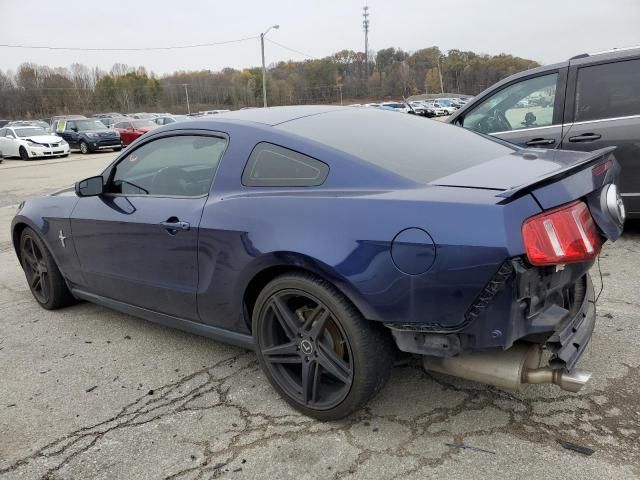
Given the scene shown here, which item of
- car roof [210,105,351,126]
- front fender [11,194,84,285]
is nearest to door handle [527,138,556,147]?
car roof [210,105,351,126]

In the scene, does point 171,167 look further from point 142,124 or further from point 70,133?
point 142,124

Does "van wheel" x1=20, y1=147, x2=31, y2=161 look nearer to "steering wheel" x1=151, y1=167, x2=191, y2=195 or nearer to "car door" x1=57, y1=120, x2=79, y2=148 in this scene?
"car door" x1=57, y1=120, x2=79, y2=148

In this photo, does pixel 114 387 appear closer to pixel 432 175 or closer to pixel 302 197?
pixel 302 197

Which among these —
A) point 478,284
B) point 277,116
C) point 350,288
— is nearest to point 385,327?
point 350,288

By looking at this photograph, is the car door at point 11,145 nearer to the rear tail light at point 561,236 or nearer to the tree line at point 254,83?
the rear tail light at point 561,236

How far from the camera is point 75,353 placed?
11.7 feet

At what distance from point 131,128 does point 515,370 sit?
84.8ft

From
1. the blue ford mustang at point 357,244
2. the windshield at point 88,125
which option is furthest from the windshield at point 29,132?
the blue ford mustang at point 357,244

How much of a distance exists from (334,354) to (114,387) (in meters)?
1.39

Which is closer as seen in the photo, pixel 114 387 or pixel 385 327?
pixel 385 327

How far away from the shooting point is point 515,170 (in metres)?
2.50

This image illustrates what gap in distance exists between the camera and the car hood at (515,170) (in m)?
2.24

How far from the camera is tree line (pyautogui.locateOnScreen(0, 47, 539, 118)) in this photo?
83.3m

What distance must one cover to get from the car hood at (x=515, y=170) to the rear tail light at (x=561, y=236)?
16cm
